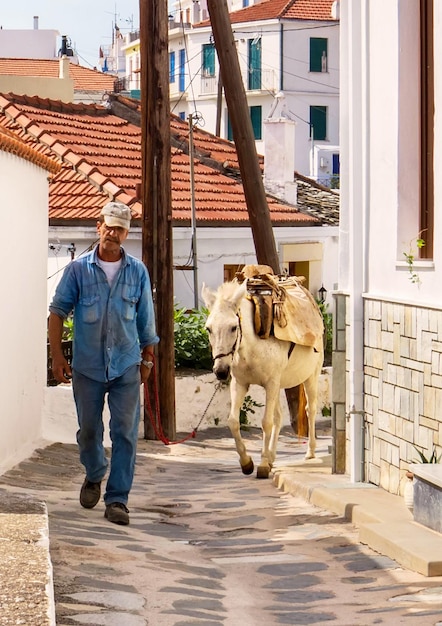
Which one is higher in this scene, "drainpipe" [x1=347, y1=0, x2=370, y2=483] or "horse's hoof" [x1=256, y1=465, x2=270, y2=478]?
"drainpipe" [x1=347, y1=0, x2=370, y2=483]

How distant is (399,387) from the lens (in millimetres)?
9547

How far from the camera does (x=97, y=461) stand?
8.90 m

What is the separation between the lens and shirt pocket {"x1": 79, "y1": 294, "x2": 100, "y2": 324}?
28.2ft

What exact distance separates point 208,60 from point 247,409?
156ft

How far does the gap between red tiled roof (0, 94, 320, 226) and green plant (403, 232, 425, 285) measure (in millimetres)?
11706

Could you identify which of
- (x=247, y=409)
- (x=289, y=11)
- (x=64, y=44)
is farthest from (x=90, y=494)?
(x=289, y=11)

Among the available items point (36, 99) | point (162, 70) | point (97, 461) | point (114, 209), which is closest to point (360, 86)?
point (114, 209)

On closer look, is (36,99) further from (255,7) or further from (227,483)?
(255,7)

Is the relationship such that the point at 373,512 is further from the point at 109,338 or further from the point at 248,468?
the point at 248,468

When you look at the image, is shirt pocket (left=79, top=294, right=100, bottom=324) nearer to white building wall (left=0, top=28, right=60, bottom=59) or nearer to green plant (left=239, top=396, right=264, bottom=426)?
green plant (left=239, top=396, right=264, bottom=426)

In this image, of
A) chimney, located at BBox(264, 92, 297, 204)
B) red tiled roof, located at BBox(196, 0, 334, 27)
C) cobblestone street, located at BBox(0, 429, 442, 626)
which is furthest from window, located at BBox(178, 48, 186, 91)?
cobblestone street, located at BBox(0, 429, 442, 626)

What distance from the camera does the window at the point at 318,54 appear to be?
61.1m

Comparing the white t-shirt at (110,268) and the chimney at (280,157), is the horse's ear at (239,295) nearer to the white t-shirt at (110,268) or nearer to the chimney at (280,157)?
the white t-shirt at (110,268)

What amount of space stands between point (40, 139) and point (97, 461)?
1561 centimetres
